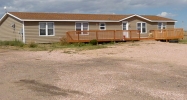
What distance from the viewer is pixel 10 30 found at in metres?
30.9

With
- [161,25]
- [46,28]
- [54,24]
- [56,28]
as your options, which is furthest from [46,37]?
[161,25]

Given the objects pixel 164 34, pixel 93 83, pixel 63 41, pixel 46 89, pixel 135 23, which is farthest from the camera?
pixel 135 23

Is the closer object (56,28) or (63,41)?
(63,41)

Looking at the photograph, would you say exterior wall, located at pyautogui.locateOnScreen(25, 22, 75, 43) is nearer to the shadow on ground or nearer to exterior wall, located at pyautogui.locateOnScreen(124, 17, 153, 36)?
exterior wall, located at pyautogui.locateOnScreen(124, 17, 153, 36)

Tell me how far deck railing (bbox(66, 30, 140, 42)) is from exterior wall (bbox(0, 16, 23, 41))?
5010 millimetres

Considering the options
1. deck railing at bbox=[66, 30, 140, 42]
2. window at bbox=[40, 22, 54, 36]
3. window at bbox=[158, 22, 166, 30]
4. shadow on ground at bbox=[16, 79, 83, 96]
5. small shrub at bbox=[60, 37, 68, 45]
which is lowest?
shadow on ground at bbox=[16, 79, 83, 96]

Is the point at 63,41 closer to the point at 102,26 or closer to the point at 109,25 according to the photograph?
the point at 102,26

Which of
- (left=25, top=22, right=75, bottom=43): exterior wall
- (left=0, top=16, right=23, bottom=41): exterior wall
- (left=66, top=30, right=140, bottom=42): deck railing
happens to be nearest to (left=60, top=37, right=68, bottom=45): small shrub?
(left=66, top=30, right=140, bottom=42): deck railing

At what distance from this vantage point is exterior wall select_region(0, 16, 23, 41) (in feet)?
93.0

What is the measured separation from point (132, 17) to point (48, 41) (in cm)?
1055

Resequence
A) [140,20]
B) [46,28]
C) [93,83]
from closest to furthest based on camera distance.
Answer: [93,83] < [46,28] < [140,20]

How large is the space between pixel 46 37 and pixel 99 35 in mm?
5167

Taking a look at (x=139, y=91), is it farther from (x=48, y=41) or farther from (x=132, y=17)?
(x=132, y=17)

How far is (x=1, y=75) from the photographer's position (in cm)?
1062
